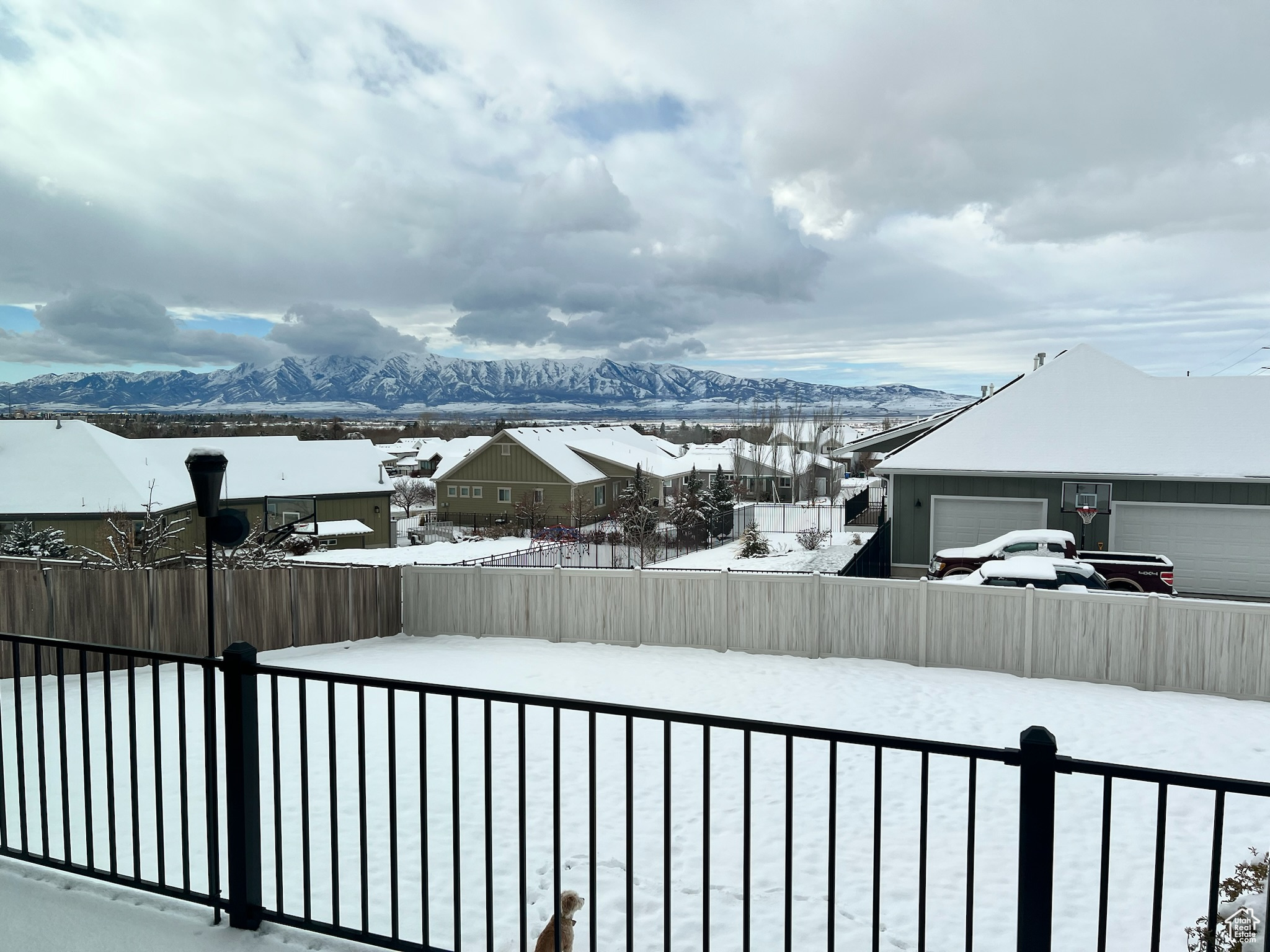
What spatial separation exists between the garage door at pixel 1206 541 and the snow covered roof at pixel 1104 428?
0.80m

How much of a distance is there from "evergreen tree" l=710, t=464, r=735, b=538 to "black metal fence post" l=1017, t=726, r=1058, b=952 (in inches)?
1143

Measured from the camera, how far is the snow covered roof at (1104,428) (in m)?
15.9

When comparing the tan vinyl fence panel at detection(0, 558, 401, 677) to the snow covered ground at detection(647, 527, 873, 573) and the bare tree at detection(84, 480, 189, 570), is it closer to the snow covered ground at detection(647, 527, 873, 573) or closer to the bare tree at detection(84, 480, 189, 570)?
the bare tree at detection(84, 480, 189, 570)

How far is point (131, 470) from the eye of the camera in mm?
24172

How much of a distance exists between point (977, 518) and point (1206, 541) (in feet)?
13.7

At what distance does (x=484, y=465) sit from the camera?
3925 centimetres

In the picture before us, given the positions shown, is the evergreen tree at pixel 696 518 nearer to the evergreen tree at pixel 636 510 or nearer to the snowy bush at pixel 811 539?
the evergreen tree at pixel 636 510

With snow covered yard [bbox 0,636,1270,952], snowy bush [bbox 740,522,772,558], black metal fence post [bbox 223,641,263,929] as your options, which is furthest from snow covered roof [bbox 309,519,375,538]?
black metal fence post [bbox 223,641,263,929]

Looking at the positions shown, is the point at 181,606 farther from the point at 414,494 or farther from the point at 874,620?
the point at 414,494

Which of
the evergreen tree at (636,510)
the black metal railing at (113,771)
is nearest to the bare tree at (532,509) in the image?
the evergreen tree at (636,510)

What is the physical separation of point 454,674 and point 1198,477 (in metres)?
14.5

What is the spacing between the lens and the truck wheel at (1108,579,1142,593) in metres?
13.3

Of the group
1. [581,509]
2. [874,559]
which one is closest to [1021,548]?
[874,559]

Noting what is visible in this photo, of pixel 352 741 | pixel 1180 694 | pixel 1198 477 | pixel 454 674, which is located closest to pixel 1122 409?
pixel 1198 477
